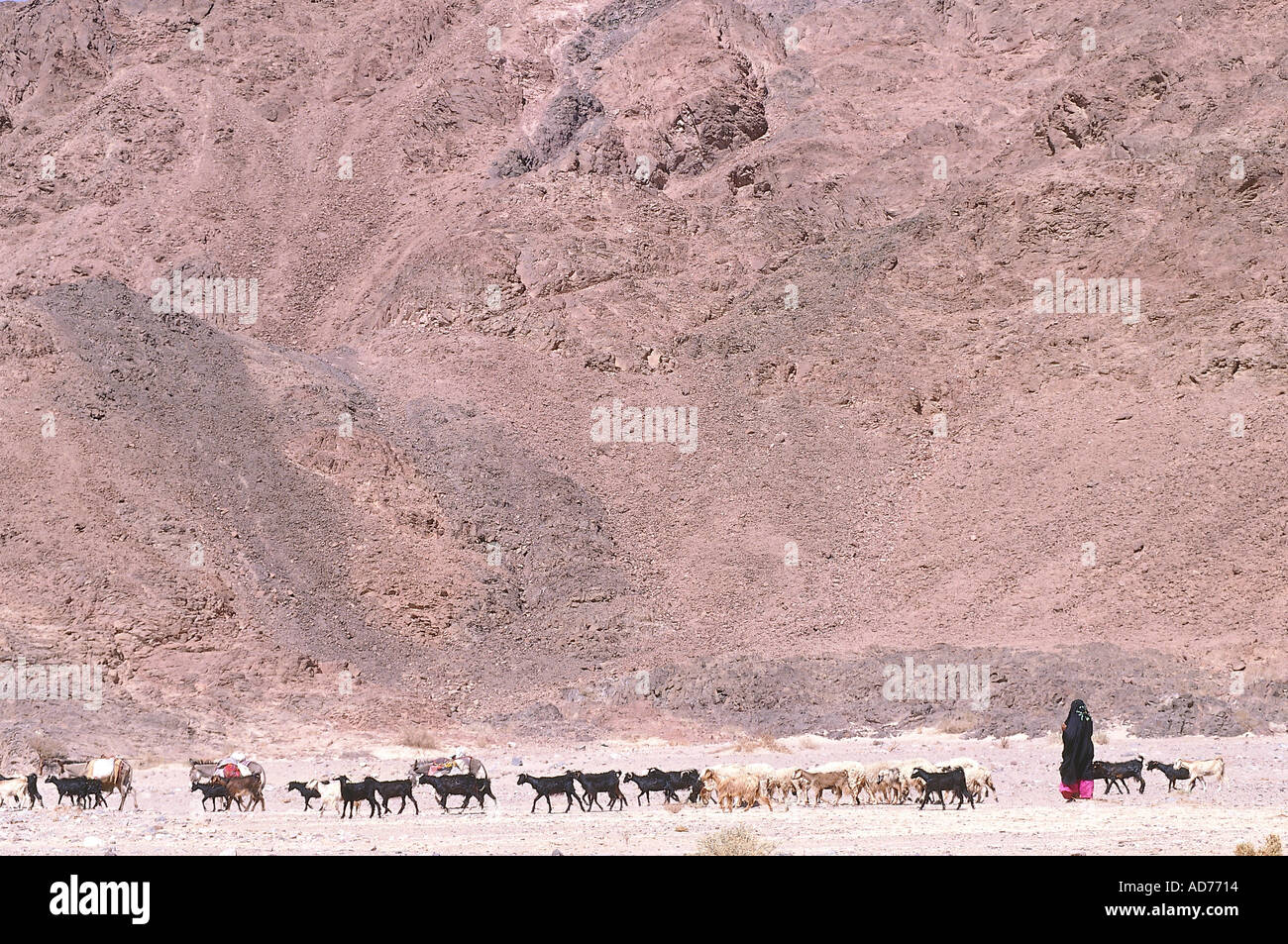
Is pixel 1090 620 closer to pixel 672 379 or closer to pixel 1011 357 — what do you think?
pixel 1011 357

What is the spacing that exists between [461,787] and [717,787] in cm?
279

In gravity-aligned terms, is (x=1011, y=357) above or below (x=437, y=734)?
above

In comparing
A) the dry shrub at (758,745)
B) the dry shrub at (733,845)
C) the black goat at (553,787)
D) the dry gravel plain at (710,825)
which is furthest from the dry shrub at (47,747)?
the dry shrub at (733,845)

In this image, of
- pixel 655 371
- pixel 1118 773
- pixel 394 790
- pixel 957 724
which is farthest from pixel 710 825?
pixel 655 371

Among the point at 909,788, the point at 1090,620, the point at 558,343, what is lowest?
Result: the point at 909,788

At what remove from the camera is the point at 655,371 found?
136 ft

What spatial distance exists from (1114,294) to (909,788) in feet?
82.3

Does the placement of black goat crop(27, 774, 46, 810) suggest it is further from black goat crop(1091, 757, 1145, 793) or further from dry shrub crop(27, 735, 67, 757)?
black goat crop(1091, 757, 1145, 793)

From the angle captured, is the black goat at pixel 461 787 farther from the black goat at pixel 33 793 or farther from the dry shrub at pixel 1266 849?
the dry shrub at pixel 1266 849

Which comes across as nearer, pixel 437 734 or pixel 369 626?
pixel 437 734

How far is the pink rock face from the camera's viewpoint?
2811 centimetres

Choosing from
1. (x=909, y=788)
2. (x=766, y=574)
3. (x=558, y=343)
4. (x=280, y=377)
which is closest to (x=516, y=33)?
(x=558, y=343)

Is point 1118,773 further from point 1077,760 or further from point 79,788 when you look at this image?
point 79,788

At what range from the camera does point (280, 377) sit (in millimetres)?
38500
